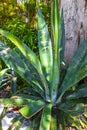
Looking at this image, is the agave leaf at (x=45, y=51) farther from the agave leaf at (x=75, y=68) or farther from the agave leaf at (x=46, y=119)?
the agave leaf at (x=46, y=119)

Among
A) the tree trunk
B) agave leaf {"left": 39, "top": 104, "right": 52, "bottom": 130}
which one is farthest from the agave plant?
the tree trunk

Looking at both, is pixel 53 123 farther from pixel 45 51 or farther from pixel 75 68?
pixel 45 51

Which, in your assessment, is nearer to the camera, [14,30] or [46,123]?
[46,123]

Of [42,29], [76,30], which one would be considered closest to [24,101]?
[42,29]

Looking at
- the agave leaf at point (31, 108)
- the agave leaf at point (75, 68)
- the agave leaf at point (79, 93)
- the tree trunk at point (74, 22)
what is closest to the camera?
the agave leaf at point (31, 108)

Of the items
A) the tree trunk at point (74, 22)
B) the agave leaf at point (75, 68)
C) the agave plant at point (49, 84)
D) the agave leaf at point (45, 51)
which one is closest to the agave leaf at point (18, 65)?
the agave plant at point (49, 84)

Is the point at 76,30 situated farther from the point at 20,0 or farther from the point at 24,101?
the point at 20,0

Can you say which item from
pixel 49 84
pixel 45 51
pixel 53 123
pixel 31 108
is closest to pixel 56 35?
pixel 45 51
